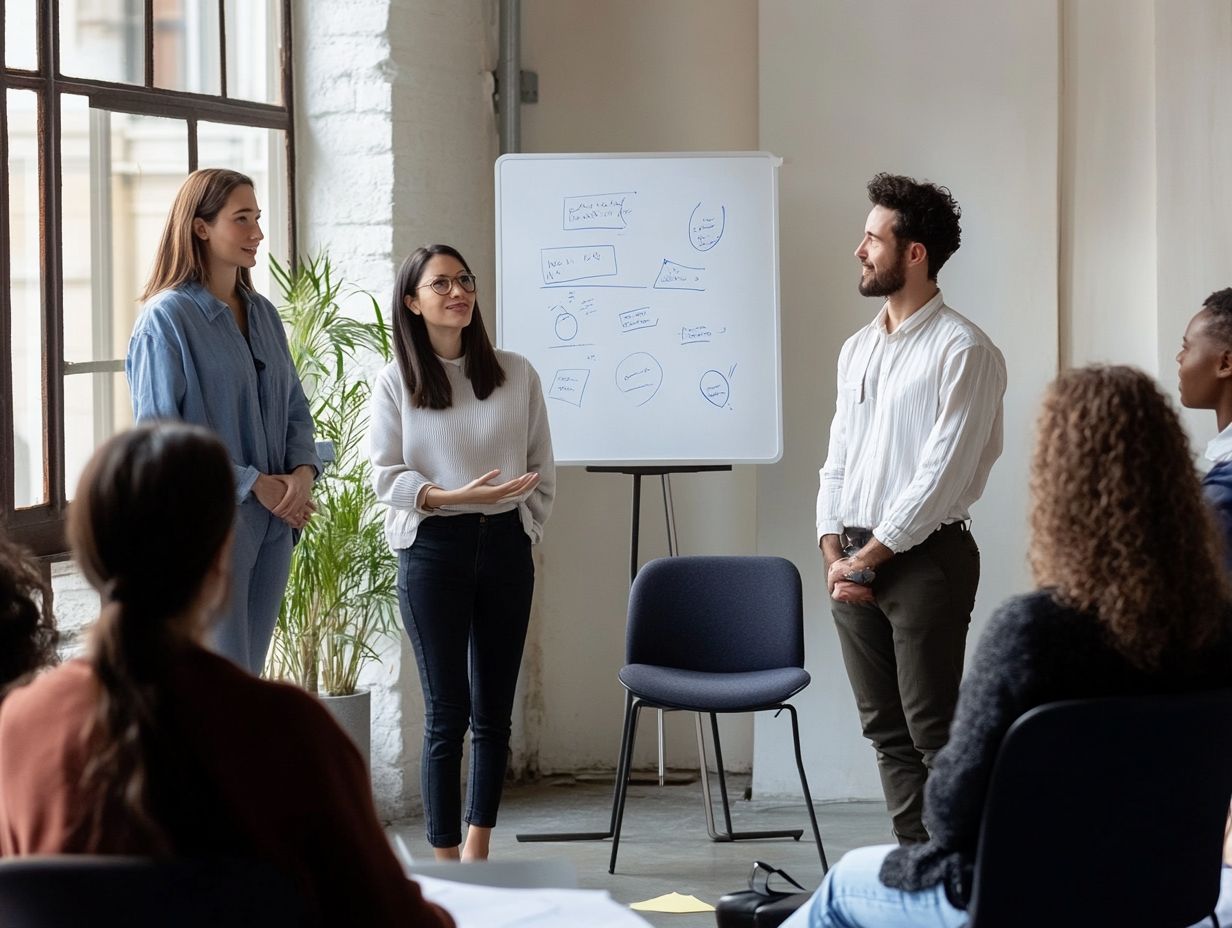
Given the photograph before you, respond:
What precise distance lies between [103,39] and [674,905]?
9.11 feet

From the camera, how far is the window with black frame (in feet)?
11.9

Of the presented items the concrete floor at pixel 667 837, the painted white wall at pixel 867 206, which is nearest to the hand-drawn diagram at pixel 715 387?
the painted white wall at pixel 867 206

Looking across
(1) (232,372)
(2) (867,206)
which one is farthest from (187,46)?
(2) (867,206)

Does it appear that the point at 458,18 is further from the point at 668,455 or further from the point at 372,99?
the point at 668,455

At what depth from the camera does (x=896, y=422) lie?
3637 millimetres

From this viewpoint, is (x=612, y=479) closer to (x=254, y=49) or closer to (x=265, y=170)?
(x=265, y=170)

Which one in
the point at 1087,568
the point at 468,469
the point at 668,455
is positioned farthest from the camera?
the point at 668,455

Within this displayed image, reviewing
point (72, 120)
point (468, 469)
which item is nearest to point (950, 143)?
point (468, 469)

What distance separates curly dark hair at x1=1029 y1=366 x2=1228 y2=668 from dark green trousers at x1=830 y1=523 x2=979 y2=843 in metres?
1.61

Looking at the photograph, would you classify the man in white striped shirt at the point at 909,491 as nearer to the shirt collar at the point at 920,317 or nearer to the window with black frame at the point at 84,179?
the shirt collar at the point at 920,317

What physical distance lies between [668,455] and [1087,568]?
2.48 meters

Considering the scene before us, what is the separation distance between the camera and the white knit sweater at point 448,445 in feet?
11.6

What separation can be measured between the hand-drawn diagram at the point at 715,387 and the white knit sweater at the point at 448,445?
77 cm

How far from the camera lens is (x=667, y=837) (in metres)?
4.21
